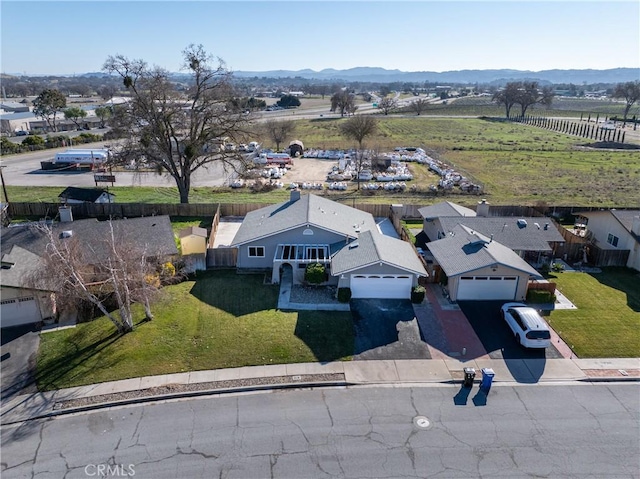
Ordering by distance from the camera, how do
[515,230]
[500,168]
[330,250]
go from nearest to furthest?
[330,250] → [515,230] → [500,168]

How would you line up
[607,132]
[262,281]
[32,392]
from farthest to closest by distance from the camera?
[607,132]
[262,281]
[32,392]

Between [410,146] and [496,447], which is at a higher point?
[410,146]

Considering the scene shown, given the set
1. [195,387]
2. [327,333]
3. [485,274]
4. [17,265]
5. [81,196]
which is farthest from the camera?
[81,196]

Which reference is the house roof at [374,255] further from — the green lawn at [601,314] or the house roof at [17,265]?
the house roof at [17,265]

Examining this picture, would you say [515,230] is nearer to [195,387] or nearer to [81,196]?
[195,387]

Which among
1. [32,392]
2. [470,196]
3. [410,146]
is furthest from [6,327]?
[410,146]

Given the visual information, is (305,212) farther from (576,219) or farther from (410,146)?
(410,146)

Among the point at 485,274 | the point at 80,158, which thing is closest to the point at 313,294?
the point at 485,274
